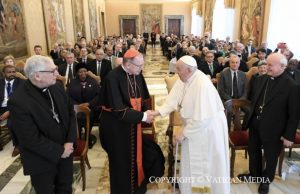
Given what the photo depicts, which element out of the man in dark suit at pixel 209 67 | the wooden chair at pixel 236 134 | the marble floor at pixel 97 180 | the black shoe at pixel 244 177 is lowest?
the marble floor at pixel 97 180

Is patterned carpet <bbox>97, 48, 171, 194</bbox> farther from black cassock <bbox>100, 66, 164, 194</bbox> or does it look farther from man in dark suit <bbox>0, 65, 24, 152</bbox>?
man in dark suit <bbox>0, 65, 24, 152</bbox>

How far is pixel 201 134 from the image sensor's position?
2.77 meters

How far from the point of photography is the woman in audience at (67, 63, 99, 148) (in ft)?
15.9

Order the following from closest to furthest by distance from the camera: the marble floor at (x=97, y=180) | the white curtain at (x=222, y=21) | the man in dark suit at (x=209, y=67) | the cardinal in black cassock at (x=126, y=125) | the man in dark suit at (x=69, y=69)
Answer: the cardinal in black cassock at (x=126, y=125) → the marble floor at (x=97, y=180) → the man in dark suit at (x=69, y=69) → the man in dark suit at (x=209, y=67) → the white curtain at (x=222, y=21)

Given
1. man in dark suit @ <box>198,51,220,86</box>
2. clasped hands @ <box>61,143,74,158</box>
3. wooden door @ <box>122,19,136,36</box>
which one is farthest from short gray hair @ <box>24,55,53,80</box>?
wooden door @ <box>122,19,136,36</box>

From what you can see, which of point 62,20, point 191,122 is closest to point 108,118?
point 191,122

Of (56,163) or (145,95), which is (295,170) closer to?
(145,95)

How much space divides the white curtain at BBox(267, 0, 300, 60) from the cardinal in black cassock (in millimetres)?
7123

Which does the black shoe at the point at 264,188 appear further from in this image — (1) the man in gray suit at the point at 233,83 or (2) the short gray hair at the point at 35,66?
(2) the short gray hair at the point at 35,66

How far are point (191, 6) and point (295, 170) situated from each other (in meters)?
27.2

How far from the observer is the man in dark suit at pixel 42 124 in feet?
7.09

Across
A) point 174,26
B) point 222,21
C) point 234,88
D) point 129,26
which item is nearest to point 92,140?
point 234,88

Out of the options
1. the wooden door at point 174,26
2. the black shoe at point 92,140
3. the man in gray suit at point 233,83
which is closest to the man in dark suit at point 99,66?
the black shoe at point 92,140

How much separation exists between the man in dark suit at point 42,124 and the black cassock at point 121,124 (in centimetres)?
53
